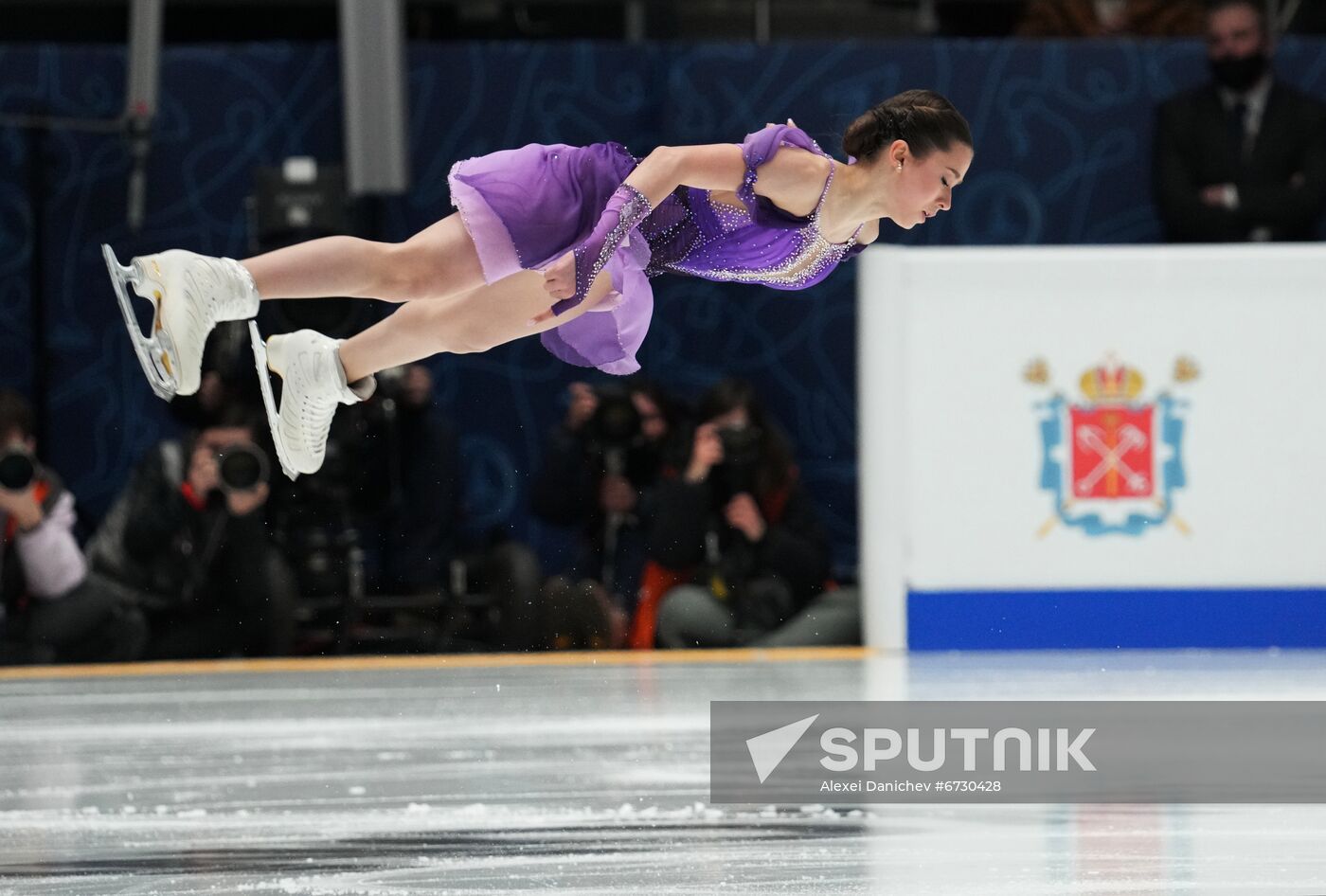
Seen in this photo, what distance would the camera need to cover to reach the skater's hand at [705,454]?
219 inches

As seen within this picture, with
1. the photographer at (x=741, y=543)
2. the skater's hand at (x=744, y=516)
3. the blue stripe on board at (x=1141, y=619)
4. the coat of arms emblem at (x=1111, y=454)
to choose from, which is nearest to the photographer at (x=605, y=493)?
the photographer at (x=741, y=543)

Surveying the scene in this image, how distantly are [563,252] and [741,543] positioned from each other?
7.33ft

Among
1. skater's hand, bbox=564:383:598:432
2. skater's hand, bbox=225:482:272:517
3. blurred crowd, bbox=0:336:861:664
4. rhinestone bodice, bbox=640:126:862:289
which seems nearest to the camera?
rhinestone bodice, bbox=640:126:862:289

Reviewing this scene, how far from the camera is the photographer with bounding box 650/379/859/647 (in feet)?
18.4

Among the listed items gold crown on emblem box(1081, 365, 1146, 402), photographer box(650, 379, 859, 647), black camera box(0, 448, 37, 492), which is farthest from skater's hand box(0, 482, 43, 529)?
gold crown on emblem box(1081, 365, 1146, 402)

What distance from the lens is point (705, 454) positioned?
556 cm

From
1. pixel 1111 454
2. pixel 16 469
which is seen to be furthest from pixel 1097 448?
pixel 16 469

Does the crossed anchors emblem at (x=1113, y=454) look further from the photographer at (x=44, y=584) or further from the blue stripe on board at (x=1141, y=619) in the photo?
the photographer at (x=44, y=584)

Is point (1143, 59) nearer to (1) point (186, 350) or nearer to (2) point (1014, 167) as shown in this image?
(2) point (1014, 167)

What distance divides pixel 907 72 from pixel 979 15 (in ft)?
1.82

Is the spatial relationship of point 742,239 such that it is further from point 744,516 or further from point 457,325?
point 744,516

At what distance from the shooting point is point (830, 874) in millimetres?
3158

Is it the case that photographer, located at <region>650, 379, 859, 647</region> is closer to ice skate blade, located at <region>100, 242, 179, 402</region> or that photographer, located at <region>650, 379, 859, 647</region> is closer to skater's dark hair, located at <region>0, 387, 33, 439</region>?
skater's dark hair, located at <region>0, 387, 33, 439</region>

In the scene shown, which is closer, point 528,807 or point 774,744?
point 528,807
